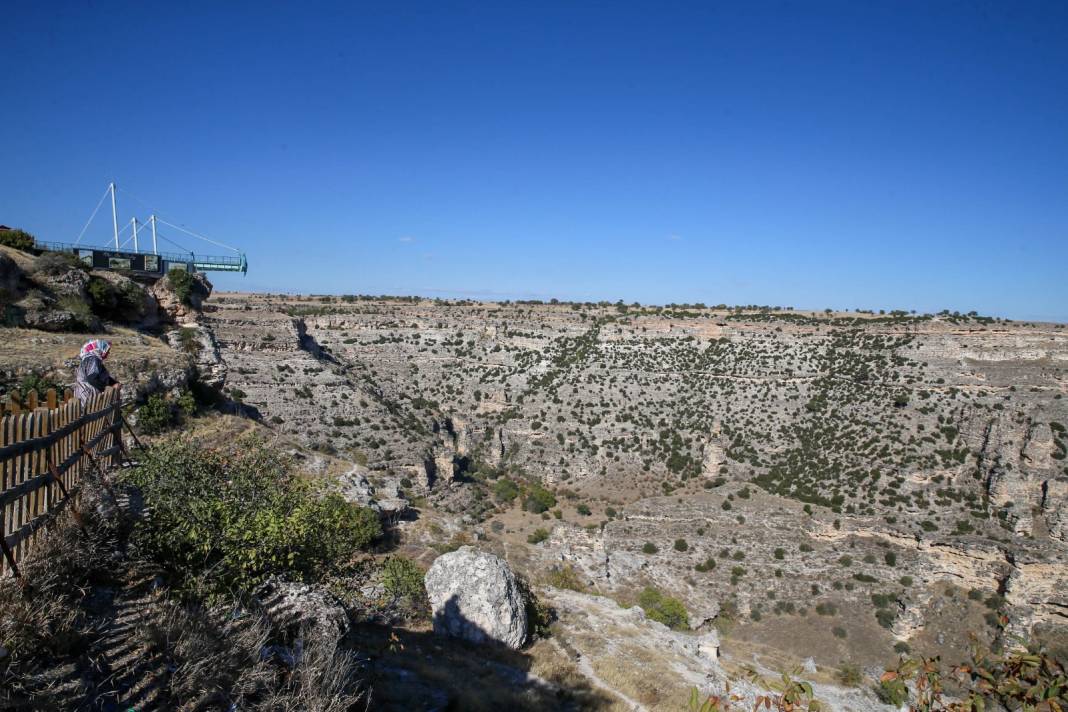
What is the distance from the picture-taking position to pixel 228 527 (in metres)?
7.60

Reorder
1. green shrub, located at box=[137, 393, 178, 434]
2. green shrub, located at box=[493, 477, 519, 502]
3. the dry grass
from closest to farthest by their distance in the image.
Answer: the dry grass < green shrub, located at box=[137, 393, 178, 434] < green shrub, located at box=[493, 477, 519, 502]

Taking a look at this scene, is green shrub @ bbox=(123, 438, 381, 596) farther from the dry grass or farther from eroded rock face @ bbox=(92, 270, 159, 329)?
eroded rock face @ bbox=(92, 270, 159, 329)

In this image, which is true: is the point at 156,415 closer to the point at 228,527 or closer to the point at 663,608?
the point at 228,527

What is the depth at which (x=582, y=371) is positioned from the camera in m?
45.0

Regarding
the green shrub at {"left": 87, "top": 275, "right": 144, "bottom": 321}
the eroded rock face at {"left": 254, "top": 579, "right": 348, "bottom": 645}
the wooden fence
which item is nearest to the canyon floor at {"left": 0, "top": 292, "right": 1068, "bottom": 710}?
the eroded rock face at {"left": 254, "top": 579, "right": 348, "bottom": 645}

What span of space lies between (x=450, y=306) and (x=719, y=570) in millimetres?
39179

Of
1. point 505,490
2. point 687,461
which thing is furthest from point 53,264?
point 687,461

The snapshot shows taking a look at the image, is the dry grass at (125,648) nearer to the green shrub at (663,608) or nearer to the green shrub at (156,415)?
the green shrub at (156,415)

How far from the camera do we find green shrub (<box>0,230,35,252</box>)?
20.5m

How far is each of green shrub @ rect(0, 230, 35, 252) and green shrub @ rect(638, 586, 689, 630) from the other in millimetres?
27522

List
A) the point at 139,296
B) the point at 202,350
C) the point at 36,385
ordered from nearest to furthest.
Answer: the point at 36,385 < the point at 139,296 < the point at 202,350

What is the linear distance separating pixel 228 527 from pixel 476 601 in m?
7.49

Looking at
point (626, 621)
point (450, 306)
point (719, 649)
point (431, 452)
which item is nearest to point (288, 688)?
point (626, 621)

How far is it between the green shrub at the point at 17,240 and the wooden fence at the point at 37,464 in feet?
62.4
